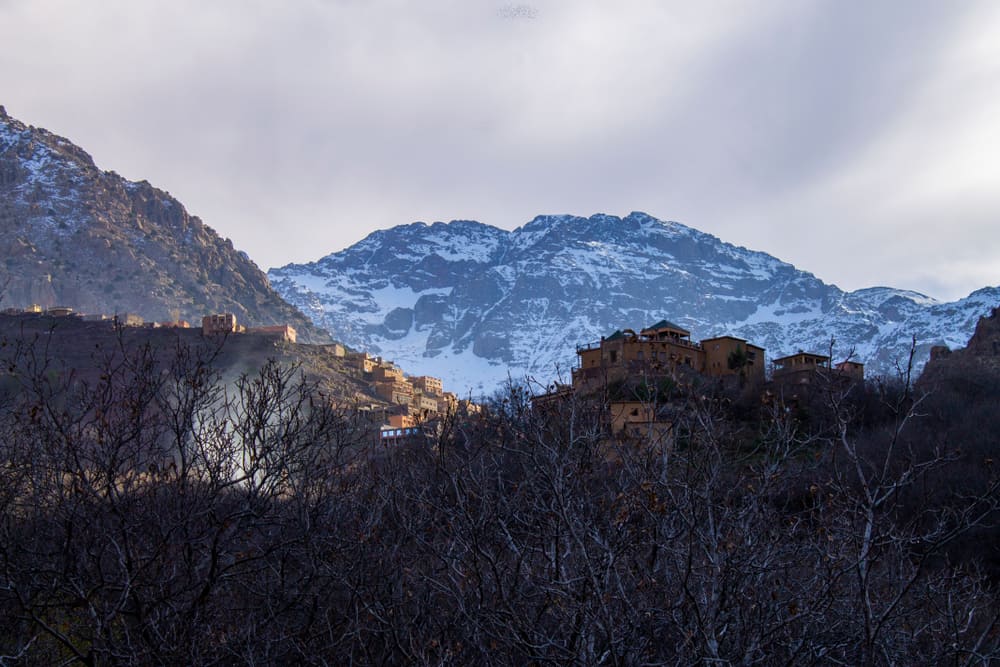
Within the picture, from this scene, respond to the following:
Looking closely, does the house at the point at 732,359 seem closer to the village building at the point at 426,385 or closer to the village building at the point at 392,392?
the village building at the point at 392,392

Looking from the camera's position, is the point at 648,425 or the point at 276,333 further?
the point at 276,333

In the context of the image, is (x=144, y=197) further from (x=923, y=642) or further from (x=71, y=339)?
(x=923, y=642)

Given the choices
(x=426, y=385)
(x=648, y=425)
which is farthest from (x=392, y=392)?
(x=648, y=425)

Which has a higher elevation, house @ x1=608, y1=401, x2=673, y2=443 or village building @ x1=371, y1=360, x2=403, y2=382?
village building @ x1=371, y1=360, x2=403, y2=382

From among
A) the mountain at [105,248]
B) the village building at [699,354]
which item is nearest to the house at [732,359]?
the village building at [699,354]

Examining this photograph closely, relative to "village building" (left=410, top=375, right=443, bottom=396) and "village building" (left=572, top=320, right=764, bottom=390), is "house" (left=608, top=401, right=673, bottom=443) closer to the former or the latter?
"village building" (left=572, top=320, right=764, bottom=390)

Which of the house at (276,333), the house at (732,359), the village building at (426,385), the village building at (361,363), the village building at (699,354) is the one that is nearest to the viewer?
the village building at (699,354)

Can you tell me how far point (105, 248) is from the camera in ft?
383

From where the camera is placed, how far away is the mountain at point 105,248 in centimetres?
10975

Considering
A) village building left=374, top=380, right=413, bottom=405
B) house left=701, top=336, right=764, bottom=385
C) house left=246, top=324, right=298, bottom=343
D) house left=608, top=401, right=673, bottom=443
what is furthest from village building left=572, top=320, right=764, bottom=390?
house left=246, top=324, right=298, bottom=343

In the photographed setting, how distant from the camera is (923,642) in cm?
1145

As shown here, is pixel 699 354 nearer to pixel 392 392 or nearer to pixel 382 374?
pixel 392 392

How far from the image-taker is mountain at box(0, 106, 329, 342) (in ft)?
360

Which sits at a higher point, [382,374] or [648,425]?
[382,374]
